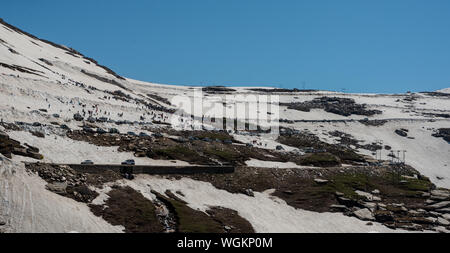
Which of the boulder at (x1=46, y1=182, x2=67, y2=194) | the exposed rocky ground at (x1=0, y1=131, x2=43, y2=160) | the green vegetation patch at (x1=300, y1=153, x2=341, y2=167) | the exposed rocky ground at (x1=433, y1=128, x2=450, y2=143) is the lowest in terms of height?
the boulder at (x1=46, y1=182, x2=67, y2=194)

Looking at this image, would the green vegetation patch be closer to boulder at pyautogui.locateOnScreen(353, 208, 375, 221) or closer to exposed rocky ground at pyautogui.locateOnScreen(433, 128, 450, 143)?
boulder at pyautogui.locateOnScreen(353, 208, 375, 221)

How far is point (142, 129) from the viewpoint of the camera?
3504 inches

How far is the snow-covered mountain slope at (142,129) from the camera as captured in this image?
141 feet

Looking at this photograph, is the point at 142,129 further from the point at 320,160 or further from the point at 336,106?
the point at 336,106

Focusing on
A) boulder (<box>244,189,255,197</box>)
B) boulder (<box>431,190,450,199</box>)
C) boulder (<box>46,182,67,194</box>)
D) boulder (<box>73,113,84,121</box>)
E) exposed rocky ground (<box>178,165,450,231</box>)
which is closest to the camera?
boulder (<box>46,182,67,194</box>)

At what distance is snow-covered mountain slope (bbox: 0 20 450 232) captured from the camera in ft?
141

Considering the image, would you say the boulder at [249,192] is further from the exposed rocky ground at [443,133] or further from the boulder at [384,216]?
the exposed rocky ground at [443,133]

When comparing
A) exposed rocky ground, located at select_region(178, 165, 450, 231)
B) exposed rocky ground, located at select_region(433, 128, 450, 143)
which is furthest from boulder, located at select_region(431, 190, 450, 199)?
exposed rocky ground, located at select_region(433, 128, 450, 143)

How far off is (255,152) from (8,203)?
5406 cm

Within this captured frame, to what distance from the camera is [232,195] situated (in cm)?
6256

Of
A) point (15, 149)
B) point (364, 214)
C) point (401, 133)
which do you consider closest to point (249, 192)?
point (364, 214)

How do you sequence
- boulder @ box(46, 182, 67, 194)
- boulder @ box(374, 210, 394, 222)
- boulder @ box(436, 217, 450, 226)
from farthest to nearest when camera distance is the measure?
boulder @ box(436, 217, 450, 226)
boulder @ box(374, 210, 394, 222)
boulder @ box(46, 182, 67, 194)

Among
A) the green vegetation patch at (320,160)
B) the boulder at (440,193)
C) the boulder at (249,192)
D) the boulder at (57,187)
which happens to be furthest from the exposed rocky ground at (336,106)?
the boulder at (57,187)
